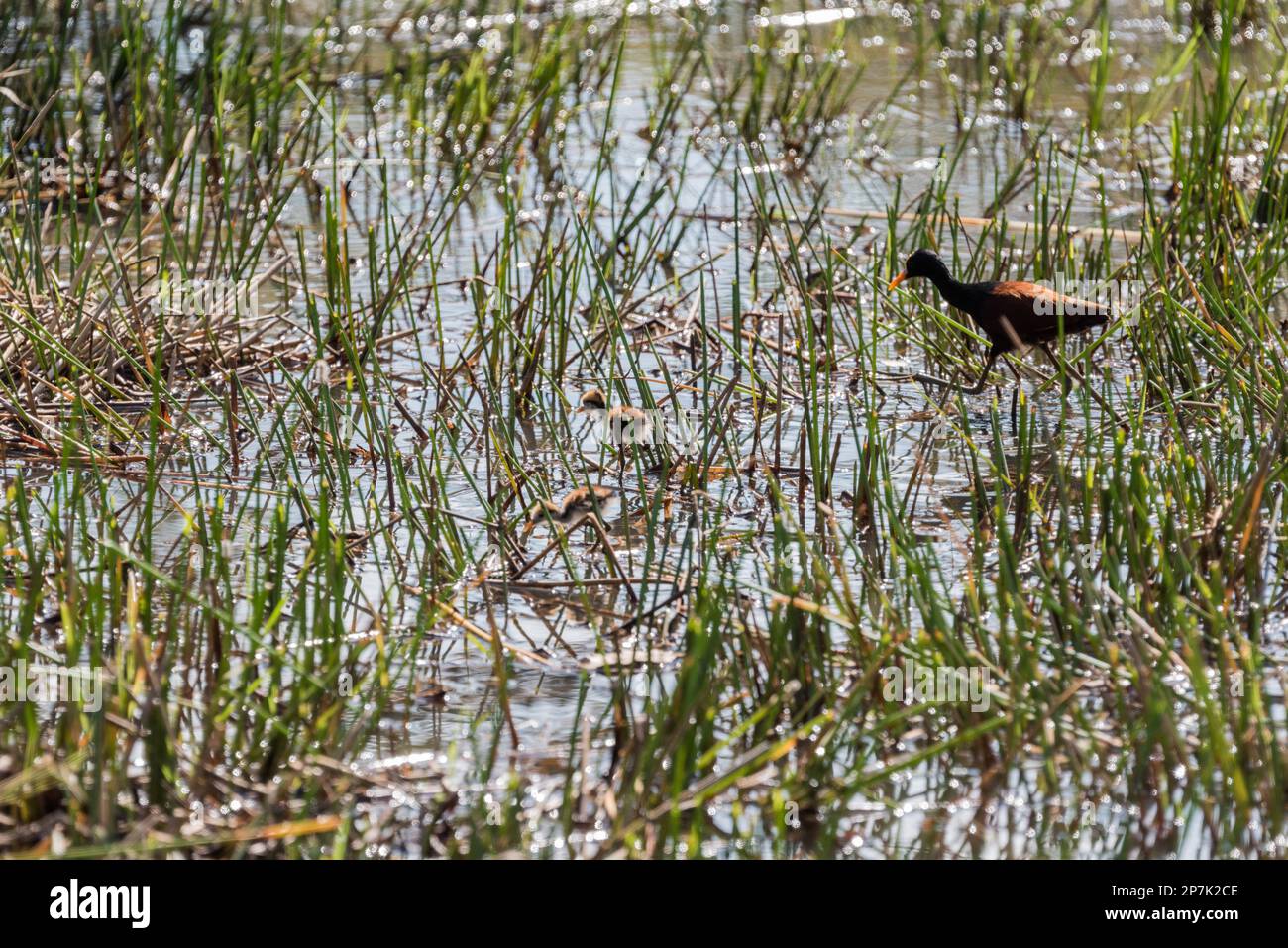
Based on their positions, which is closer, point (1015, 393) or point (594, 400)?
point (594, 400)

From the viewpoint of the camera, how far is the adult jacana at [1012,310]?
4672 mm

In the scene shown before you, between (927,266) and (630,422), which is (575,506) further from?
(927,266)

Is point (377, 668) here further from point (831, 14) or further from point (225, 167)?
point (831, 14)

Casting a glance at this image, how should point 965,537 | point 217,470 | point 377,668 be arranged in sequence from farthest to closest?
point 217,470 → point 965,537 → point 377,668

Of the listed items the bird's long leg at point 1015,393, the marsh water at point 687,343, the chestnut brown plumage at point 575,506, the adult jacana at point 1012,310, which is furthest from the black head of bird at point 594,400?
the bird's long leg at point 1015,393

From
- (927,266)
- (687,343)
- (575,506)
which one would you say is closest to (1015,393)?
(927,266)

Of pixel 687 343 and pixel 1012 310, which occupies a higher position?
pixel 1012 310

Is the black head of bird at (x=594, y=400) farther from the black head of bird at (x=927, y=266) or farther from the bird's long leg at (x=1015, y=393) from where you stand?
the bird's long leg at (x=1015, y=393)

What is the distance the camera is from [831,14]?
10945 mm

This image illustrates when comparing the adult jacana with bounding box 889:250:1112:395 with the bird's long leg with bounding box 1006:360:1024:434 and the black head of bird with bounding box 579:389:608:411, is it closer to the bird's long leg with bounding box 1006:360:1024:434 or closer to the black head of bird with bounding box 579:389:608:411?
the bird's long leg with bounding box 1006:360:1024:434

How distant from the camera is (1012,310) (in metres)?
4.70

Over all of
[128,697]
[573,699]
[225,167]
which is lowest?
[573,699]

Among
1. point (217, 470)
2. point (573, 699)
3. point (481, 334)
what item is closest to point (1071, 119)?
point (481, 334)

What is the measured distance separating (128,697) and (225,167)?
245cm
